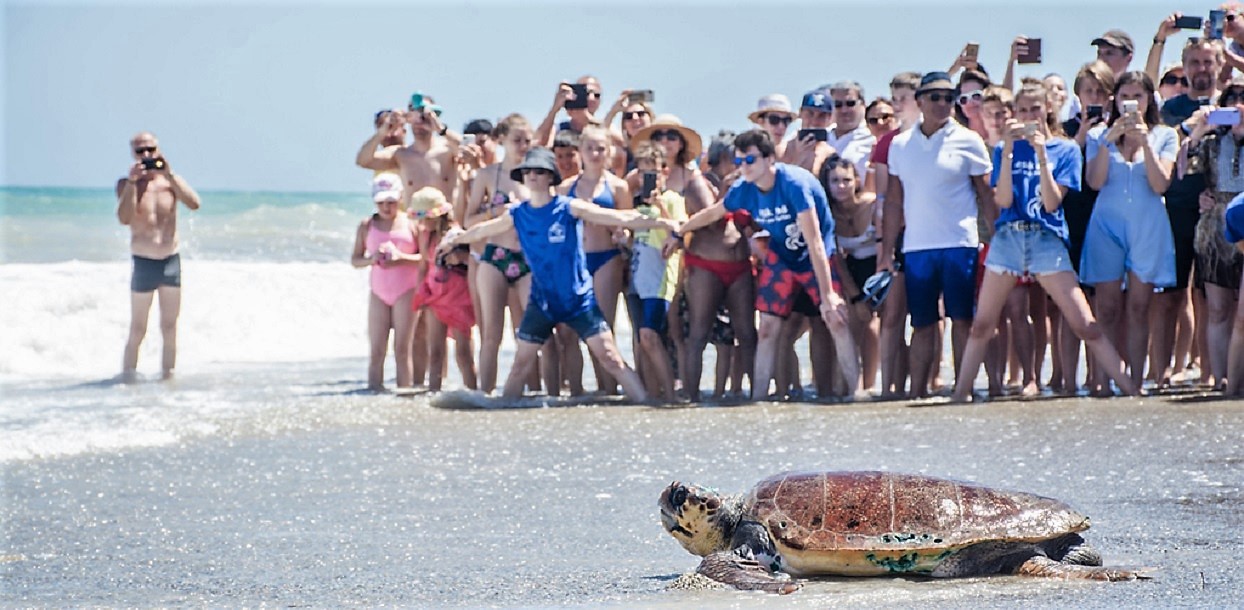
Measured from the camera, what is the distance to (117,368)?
17781 millimetres

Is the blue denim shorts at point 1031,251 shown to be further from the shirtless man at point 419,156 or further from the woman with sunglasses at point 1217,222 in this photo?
the shirtless man at point 419,156

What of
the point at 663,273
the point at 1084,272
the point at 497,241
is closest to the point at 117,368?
the point at 497,241

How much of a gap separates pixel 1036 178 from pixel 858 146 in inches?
70.5

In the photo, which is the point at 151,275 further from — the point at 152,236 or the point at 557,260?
the point at 557,260

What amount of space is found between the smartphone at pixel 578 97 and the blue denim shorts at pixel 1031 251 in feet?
11.9

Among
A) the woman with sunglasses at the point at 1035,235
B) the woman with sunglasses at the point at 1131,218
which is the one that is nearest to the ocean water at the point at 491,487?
the woman with sunglasses at the point at 1035,235

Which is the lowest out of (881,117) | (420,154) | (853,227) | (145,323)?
(145,323)

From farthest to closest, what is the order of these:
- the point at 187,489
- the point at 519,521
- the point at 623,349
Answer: the point at 623,349
the point at 187,489
the point at 519,521

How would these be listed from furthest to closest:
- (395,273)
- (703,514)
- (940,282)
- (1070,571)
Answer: (395,273) < (940,282) < (703,514) < (1070,571)

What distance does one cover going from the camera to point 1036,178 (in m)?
9.19

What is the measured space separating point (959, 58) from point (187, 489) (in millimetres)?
5601

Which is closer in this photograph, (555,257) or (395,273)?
(555,257)

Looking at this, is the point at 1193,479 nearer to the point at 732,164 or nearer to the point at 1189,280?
the point at 1189,280

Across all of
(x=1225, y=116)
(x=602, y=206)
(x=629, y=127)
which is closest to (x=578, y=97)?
(x=629, y=127)
